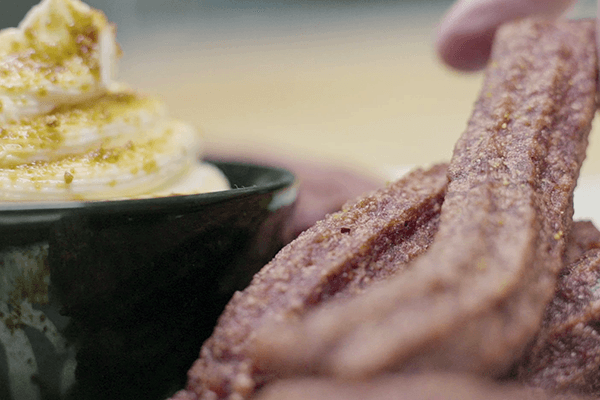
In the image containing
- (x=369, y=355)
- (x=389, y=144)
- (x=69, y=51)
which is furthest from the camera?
(x=389, y=144)

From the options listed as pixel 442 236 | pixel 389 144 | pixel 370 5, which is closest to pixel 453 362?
pixel 442 236

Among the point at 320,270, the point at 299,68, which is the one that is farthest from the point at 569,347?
the point at 299,68

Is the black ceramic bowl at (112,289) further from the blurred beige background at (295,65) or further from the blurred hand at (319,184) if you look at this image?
the blurred beige background at (295,65)

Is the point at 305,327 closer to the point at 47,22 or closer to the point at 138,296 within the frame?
the point at 138,296

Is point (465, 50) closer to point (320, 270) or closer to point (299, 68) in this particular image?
point (320, 270)

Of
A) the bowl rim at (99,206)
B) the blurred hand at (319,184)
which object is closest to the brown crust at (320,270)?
the bowl rim at (99,206)

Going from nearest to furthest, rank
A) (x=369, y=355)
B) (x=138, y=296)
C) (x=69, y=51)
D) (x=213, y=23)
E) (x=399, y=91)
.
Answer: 1. (x=369, y=355)
2. (x=138, y=296)
3. (x=69, y=51)
4. (x=399, y=91)
5. (x=213, y=23)
